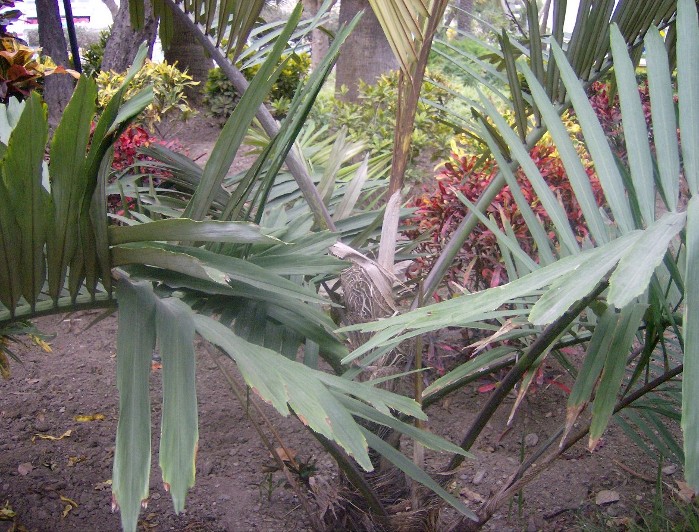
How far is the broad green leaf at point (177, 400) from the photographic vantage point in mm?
853

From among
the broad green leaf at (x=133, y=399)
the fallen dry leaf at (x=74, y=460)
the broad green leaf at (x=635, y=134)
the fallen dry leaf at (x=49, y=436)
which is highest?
the broad green leaf at (x=635, y=134)

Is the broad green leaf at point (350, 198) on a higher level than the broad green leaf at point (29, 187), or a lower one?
lower

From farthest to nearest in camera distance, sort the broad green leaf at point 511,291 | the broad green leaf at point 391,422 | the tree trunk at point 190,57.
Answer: the tree trunk at point 190,57
the broad green leaf at point 391,422
the broad green leaf at point 511,291

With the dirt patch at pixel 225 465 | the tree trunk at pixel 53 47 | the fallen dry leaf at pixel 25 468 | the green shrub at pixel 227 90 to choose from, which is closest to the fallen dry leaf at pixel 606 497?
the dirt patch at pixel 225 465

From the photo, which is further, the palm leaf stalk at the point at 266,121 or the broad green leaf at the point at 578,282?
the palm leaf stalk at the point at 266,121

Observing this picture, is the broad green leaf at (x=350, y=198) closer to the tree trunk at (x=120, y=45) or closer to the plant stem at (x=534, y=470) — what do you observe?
the plant stem at (x=534, y=470)

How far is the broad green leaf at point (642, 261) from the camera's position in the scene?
24.6 inches

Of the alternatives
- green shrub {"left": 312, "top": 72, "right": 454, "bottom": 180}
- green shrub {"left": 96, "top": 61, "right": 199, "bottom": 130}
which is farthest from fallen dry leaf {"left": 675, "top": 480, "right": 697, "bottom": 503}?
green shrub {"left": 96, "top": 61, "right": 199, "bottom": 130}

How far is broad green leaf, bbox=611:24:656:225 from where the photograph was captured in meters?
0.99

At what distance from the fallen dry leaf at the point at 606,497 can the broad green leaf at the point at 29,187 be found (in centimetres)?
172

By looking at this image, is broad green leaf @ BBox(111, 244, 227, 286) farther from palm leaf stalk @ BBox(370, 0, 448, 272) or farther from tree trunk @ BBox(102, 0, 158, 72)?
tree trunk @ BBox(102, 0, 158, 72)

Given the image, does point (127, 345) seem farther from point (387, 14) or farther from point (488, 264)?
point (488, 264)

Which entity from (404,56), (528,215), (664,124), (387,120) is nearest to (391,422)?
(528,215)

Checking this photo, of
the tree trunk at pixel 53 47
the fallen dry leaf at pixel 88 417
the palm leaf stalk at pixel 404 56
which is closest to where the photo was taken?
the palm leaf stalk at pixel 404 56
